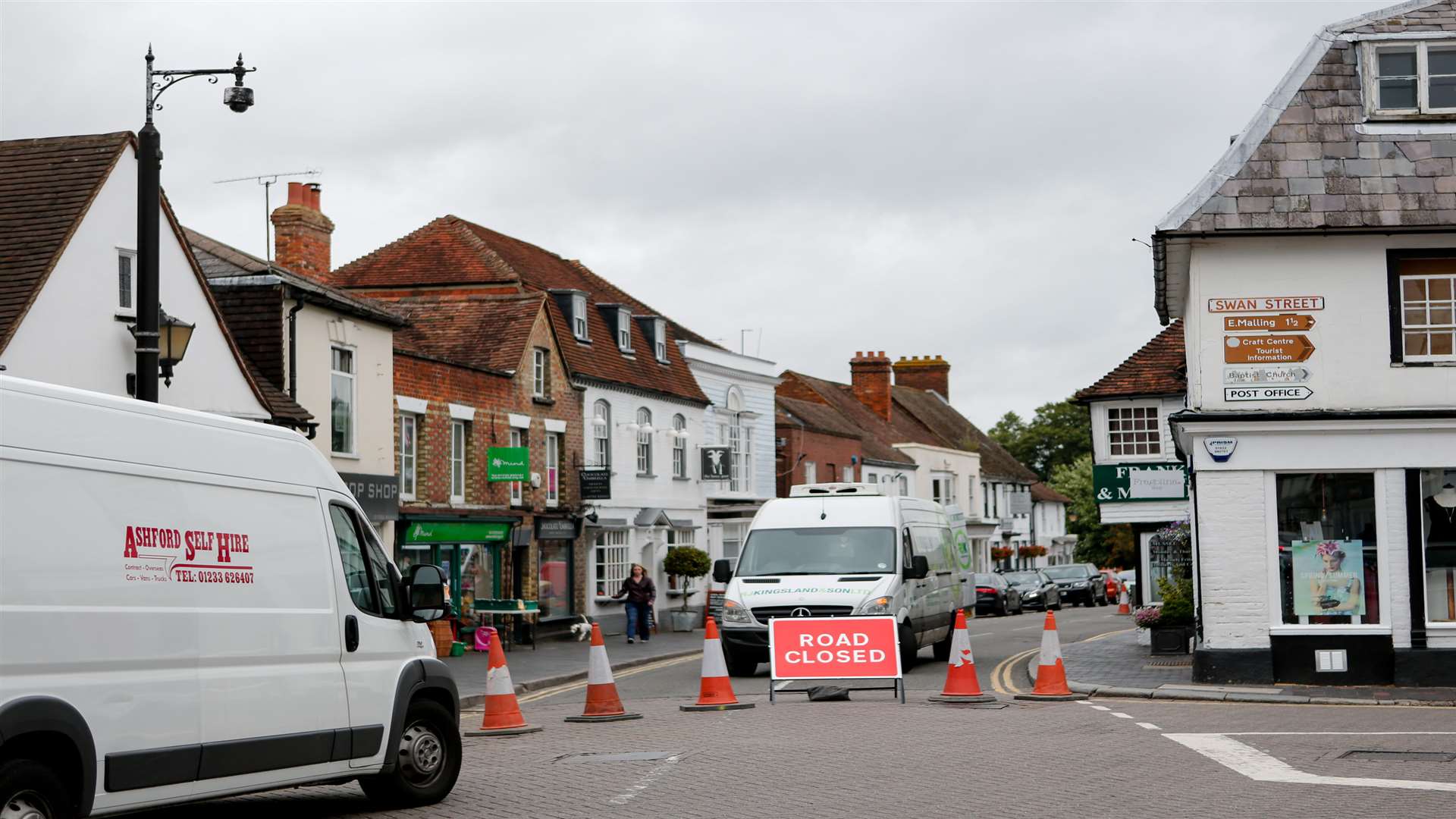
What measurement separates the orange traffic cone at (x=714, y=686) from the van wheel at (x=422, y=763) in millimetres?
6246

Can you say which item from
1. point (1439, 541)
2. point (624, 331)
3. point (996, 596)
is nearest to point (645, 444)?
point (624, 331)

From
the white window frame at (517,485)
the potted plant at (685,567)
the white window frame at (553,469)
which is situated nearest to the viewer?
the white window frame at (517,485)

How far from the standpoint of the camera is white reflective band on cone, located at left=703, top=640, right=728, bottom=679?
1723cm

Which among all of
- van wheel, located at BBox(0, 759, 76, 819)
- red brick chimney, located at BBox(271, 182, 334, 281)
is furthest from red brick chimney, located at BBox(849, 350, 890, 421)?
van wheel, located at BBox(0, 759, 76, 819)

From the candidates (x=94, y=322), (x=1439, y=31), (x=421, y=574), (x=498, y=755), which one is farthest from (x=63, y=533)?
(x=1439, y=31)

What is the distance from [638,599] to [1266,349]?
1785cm

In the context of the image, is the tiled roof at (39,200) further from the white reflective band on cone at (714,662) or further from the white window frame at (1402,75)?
the white window frame at (1402,75)

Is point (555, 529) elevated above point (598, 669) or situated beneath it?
elevated above

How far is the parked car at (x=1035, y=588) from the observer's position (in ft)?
171

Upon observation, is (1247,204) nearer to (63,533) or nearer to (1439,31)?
(1439,31)

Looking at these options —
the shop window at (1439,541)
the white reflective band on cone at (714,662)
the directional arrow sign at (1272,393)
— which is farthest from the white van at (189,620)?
the shop window at (1439,541)

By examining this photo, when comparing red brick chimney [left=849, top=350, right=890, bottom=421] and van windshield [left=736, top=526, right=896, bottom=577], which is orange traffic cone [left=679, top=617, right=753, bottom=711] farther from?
red brick chimney [left=849, top=350, right=890, bottom=421]

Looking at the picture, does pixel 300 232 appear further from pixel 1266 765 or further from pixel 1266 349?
pixel 1266 765

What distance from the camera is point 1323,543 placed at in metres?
19.4
